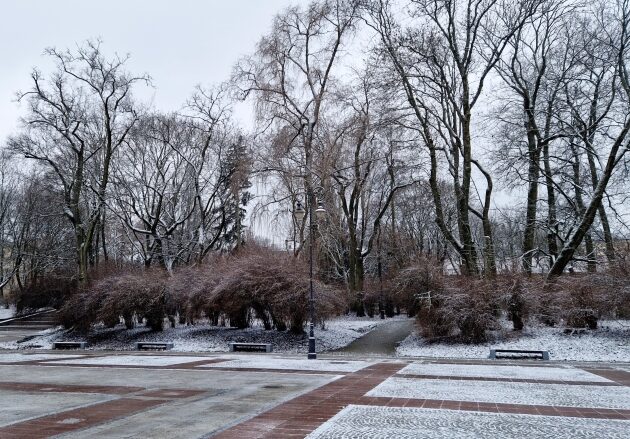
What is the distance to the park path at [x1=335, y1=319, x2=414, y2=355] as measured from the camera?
2320 cm

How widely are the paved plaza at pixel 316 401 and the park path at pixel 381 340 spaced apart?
713cm

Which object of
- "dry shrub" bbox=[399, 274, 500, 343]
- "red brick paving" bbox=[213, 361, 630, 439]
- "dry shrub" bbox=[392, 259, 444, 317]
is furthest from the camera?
"dry shrub" bbox=[392, 259, 444, 317]

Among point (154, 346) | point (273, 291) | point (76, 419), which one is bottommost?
point (76, 419)

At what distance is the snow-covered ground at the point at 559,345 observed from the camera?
18609 millimetres

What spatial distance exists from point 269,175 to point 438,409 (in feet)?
71.1

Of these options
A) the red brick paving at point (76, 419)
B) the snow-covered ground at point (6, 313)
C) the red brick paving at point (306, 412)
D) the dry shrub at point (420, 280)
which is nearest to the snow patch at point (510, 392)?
the red brick paving at point (306, 412)

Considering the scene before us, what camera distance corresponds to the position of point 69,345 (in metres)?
26.1

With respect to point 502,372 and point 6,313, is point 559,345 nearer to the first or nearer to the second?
point 502,372

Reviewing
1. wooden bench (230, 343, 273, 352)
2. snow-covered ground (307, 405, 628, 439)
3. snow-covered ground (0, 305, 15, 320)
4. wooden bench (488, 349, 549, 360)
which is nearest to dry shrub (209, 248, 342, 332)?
wooden bench (230, 343, 273, 352)

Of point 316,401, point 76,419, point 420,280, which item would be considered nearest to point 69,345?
point 420,280

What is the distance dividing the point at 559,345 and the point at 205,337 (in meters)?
16.0

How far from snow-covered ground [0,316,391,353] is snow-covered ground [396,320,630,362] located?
4.55 metres

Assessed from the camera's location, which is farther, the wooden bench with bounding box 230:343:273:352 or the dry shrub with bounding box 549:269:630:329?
the wooden bench with bounding box 230:343:273:352

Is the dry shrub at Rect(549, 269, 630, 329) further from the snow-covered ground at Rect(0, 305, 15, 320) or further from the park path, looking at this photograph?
the snow-covered ground at Rect(0, 305, 15, 320)
